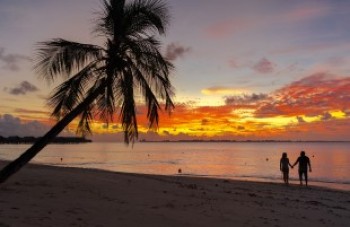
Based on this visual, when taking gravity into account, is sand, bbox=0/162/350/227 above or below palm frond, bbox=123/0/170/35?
below

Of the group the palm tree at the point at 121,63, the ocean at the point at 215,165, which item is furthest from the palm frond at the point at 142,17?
the ocean at the point at 215,165

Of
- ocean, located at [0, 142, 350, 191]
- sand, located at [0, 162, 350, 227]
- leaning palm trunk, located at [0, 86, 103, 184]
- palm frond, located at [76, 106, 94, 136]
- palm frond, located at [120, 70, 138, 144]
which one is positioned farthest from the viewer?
ocean, located at [0, 142, 350, 191]

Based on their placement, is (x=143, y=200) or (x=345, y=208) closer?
(x=143, y=200)

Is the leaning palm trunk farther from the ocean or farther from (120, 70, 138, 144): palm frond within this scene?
the ocean

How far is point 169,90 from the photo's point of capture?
11.8 meters

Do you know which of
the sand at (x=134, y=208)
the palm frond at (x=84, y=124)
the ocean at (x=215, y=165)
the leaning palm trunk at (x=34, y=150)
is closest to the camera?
the sand at (x=134, y=208)

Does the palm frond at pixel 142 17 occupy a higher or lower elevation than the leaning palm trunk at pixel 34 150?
higher

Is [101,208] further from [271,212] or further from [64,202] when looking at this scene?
[271,212]

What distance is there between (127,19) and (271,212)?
6747mm

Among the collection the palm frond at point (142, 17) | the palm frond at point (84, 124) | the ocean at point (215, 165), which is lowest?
the ocean at point (215, 165)

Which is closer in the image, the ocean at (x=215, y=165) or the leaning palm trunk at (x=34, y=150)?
the leaning palm trunk at (x=34, y=150)

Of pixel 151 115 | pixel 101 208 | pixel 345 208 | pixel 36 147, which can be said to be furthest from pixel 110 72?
pixel 345 208

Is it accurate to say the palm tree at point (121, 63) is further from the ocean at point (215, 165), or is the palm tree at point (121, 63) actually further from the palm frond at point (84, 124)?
the ocean at point (215, 165)

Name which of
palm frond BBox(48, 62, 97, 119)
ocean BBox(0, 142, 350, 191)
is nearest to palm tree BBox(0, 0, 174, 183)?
palm frond BBox(48, 62, 97, 119)
